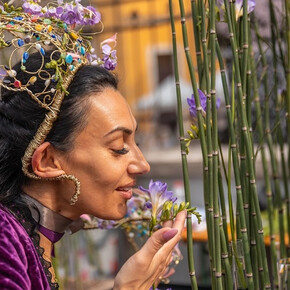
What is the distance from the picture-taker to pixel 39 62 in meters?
1.48

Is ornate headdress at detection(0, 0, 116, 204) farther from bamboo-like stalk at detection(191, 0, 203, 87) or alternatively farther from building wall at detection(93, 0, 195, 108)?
building wall at detection(93, 0, 195, 108)

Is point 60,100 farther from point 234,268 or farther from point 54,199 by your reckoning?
point 234,268

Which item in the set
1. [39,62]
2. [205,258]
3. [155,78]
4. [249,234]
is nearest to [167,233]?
[249,234]

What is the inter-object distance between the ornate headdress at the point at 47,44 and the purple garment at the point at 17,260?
13 centimetres

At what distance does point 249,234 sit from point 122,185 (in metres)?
0.30

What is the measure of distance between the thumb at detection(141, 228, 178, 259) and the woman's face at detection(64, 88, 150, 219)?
0.58 ft

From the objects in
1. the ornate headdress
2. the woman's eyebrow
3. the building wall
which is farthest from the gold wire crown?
the building wall

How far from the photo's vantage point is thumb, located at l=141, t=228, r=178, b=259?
1.30m

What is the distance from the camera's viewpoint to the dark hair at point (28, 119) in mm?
1450

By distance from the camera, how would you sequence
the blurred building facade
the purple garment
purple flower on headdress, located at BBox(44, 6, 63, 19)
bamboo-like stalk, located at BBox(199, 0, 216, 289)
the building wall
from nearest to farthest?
1. the purple garment
2. bamboo-like stalk, located at BBox(199, 0, 216, 289)
3. purple flower on headdress, located at BBox(44, 6, 63, 19)
4. the blurred building facade
5. the building wall

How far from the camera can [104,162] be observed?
1.44 meters

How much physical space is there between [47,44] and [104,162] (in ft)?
0.86

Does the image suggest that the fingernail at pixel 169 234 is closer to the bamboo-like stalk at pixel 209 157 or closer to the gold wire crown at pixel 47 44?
the bamboo-like stalk at pixel 209 157

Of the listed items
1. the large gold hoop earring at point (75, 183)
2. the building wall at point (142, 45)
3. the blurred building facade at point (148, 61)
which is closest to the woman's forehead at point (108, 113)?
the large gold hoop earring at point (75, 183)
